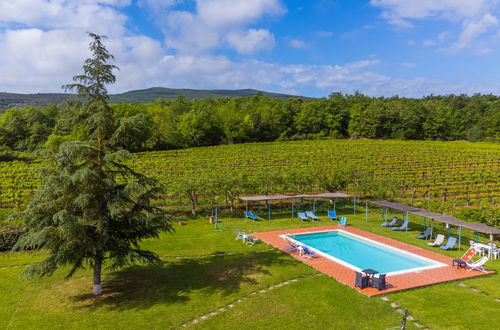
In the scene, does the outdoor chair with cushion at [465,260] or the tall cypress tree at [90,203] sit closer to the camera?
the tall cypress tree at [90,203]

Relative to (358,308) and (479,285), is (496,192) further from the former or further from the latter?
(358,308)

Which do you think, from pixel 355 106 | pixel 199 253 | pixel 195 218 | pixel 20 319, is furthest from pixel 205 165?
pixel 355 106

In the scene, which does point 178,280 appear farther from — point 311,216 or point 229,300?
point 311,216

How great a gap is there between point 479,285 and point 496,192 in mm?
24653

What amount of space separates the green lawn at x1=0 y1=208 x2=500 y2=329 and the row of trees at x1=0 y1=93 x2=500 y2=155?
54.4 meters

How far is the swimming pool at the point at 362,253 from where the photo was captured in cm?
1480

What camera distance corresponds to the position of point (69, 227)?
9055 mm

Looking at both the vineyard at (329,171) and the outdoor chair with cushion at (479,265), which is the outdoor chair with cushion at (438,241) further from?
the vineyard at (329,171)

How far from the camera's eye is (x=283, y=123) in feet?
282

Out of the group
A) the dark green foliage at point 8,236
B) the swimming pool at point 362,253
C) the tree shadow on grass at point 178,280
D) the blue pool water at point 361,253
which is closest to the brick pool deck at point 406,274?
the swimming pool at point 362,253

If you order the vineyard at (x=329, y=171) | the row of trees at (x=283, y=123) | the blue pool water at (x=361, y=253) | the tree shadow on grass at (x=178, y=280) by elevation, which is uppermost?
the row of trees at (x=283, y=123)

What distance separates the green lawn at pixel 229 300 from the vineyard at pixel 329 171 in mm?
4528

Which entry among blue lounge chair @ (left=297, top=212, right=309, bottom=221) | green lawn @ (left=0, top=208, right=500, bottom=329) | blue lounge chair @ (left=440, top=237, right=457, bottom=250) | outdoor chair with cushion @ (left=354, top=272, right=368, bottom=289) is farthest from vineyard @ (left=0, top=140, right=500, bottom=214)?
blue lounge chair @ (left=440, top=237, right=457, bottom=250)

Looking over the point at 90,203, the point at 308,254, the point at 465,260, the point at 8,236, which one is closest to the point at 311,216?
the point at 308,254
